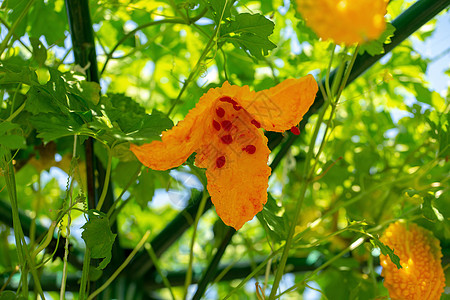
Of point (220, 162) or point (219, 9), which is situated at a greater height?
point (219, 9)

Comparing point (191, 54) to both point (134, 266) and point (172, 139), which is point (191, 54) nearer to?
point (134, 266)

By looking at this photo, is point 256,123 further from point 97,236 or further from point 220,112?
point 97,236

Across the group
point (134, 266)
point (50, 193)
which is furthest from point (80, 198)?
point (50, 193)

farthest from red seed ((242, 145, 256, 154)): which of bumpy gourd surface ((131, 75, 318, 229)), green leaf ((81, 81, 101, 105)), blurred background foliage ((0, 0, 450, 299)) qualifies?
green leaf ((81, 81, 101, 105))

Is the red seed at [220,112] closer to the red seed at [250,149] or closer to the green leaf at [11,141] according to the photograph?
the red seed at [250,149]

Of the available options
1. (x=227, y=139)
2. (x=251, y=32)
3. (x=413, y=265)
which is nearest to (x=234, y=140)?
(x=227, y=139)
